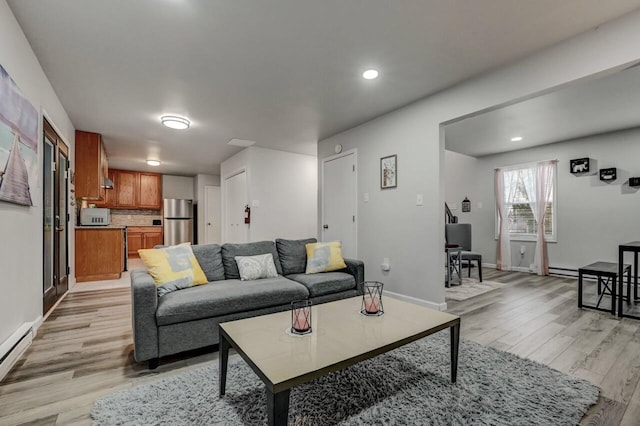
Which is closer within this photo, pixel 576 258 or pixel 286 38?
pixel 286 38

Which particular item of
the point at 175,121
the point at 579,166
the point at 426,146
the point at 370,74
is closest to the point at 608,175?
the point at 579,166

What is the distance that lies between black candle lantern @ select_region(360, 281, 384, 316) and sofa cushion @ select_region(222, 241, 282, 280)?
4.79 feet

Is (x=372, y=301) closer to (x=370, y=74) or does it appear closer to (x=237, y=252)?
(x=237, y=252)

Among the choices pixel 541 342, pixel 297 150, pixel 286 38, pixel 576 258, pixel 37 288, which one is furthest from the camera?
pixel 297 150

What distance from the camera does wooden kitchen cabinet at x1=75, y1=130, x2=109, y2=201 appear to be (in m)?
4.65

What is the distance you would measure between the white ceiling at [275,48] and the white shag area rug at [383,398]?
2.41 metres

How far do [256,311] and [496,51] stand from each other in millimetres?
2956

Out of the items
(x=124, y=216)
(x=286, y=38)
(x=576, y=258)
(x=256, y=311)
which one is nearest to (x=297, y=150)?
(x=286, y=38)

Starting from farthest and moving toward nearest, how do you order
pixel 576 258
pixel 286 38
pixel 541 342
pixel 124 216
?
pixel 124 216
pixel 576 258
pixel 541 342
pixel 286 38

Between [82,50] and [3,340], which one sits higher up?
[82,50]

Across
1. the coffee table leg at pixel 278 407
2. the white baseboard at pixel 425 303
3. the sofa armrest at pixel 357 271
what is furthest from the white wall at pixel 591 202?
the coffee table leg at pixel 278 407

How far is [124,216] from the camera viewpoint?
8.46 meters

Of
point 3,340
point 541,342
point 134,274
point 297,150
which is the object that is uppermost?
point 297,150

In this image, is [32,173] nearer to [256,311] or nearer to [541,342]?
[256,311]
